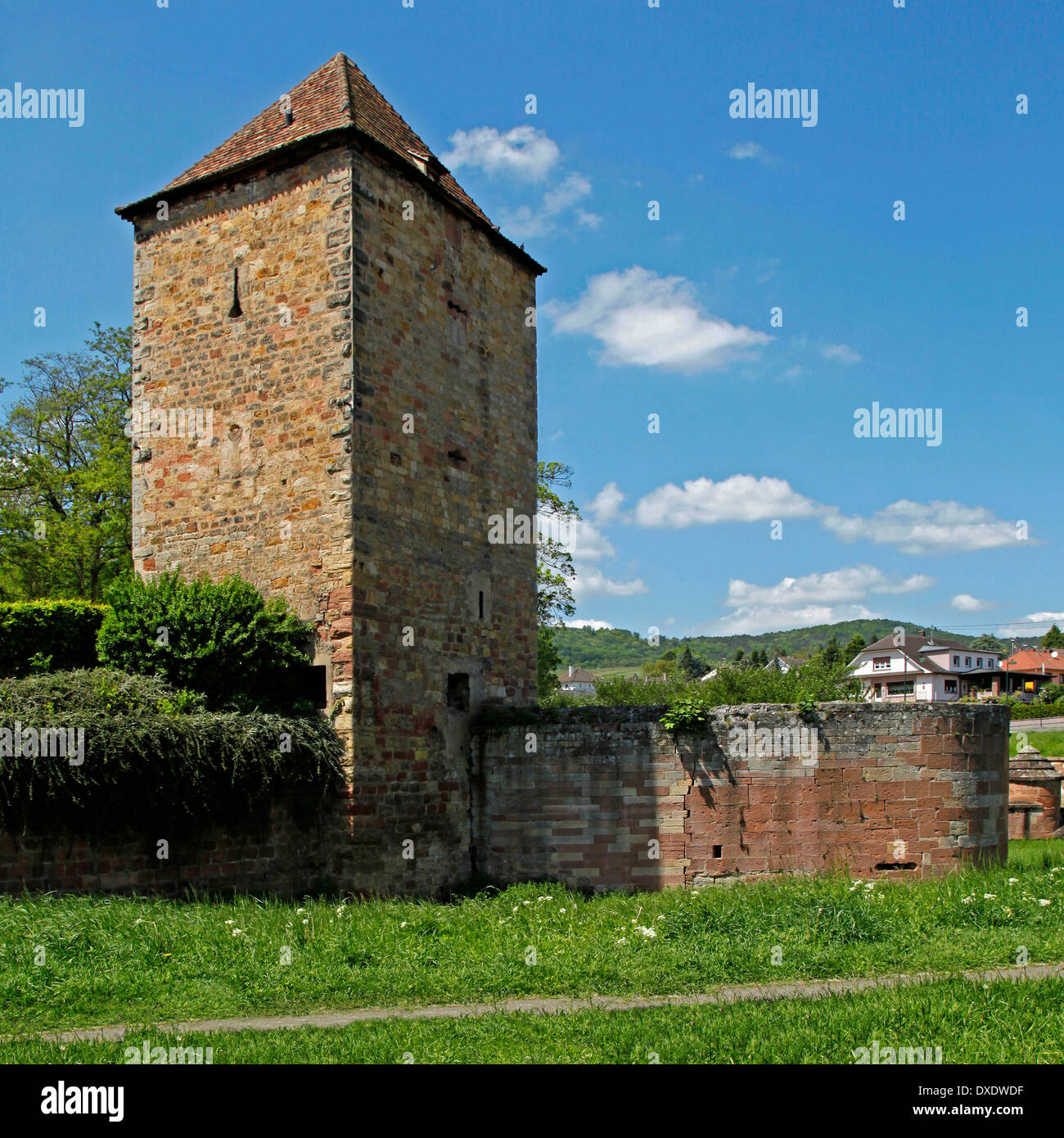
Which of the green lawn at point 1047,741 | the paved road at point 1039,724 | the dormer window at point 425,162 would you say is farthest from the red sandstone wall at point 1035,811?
the paved road at point 1039,724

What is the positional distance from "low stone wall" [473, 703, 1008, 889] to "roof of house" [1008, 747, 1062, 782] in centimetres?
1004

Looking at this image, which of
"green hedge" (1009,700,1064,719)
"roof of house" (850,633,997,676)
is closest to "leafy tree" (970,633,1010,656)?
"roof of house" (850,633,997,676)

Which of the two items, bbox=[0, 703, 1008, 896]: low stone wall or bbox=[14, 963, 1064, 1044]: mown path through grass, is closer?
bbox=[14, 963, 1064, 1044]: mown path through grass

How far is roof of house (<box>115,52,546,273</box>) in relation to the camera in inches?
575

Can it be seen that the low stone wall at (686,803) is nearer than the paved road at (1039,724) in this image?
Yes

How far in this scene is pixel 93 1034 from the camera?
23.1ft

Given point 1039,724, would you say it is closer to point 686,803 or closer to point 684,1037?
point 686,803

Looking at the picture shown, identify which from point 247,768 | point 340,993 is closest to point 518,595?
point 247,768

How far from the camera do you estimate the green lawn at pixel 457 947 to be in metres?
8.04

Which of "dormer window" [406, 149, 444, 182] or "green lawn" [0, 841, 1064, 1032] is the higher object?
"dormer window" [406, 149, 444, 182]

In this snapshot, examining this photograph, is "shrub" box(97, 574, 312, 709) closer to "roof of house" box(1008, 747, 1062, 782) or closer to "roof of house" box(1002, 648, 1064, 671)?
"roof of house" box(1008, 747, 1062, 782)

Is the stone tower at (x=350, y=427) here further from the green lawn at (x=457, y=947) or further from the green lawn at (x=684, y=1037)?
the green lawn at (x=684, y=1037)

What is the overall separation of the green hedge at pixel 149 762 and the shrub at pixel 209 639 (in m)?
0.45

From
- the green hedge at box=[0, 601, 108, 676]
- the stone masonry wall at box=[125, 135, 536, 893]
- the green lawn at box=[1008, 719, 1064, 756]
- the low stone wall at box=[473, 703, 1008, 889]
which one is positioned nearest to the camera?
the stone masonry wall at box=[125, 135, 536, 893]
